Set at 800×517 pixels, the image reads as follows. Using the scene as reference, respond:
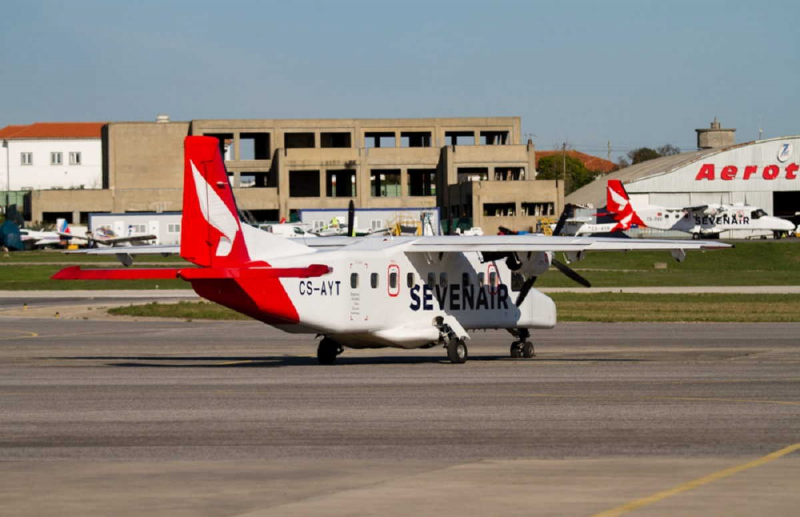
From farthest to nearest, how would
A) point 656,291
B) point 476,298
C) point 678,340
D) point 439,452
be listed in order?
point 656,291
point 678,340
point 476,298
point 439,452

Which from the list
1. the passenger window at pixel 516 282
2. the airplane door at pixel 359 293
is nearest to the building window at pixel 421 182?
the passenger window at pixel 516 282

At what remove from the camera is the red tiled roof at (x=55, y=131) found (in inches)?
6969

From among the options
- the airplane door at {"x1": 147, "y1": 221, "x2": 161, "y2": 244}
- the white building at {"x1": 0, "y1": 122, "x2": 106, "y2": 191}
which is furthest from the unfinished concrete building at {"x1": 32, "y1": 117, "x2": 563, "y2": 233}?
the white building at {"x1": 0, "y1": 122, "x2": 106, "y2": 191}

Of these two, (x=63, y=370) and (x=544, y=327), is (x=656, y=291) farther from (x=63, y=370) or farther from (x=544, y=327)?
(x=63, y=370)

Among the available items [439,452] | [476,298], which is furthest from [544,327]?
[439,452]

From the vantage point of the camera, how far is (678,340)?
32.8 meters

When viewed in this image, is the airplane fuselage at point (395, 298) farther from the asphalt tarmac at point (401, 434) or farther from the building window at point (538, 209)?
the building window at point (538, 209)

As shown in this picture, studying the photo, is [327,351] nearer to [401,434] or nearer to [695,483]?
[401,434]

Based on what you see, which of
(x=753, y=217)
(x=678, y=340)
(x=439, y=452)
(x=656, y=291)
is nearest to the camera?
(x=439, y=452)

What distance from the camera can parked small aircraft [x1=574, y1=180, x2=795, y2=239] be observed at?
330 feet

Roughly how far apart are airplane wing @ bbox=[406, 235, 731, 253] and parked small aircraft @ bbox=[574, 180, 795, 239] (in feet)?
240

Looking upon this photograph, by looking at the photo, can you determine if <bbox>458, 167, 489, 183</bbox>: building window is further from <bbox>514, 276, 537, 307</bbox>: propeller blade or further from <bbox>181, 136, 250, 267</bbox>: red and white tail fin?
<bbox>181, 136, 250, 267</bbox>: red and white tail fin

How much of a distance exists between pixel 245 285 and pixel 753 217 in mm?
90654

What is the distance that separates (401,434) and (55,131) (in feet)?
573
